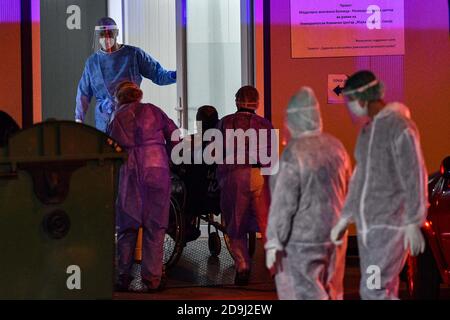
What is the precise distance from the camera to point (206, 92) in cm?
1218

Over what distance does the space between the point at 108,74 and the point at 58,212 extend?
4321mm

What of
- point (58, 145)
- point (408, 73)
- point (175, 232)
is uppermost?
point (408, 73)

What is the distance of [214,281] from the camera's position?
10492mm

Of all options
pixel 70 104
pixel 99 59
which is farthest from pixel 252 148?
pixel 70 104

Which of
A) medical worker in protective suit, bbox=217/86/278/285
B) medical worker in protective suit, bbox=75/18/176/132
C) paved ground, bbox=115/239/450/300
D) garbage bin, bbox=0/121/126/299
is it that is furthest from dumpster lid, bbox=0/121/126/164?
medical worker in protective suit, bbox=75/18/176/132

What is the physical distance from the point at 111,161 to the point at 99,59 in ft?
13.5

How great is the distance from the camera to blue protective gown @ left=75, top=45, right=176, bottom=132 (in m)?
11.9

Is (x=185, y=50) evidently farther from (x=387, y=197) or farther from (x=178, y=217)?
(x=387, y=197)

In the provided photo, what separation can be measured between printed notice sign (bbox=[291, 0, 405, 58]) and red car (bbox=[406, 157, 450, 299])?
10.2 ft

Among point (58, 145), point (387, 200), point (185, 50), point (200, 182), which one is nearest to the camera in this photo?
point (387, 200)

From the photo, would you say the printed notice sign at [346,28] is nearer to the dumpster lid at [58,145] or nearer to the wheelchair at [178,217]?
the wheelchair at [178,217]

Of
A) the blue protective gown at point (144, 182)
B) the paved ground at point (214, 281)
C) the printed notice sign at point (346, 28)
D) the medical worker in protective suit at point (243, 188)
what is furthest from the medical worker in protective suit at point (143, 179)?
the printed notice sign at point (346, 28)

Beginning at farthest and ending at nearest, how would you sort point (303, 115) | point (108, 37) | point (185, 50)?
1. point (185, 50)
2. point (108, 37)
3. point (303, 115)

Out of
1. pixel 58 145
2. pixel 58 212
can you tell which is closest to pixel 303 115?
pixel 58 145
